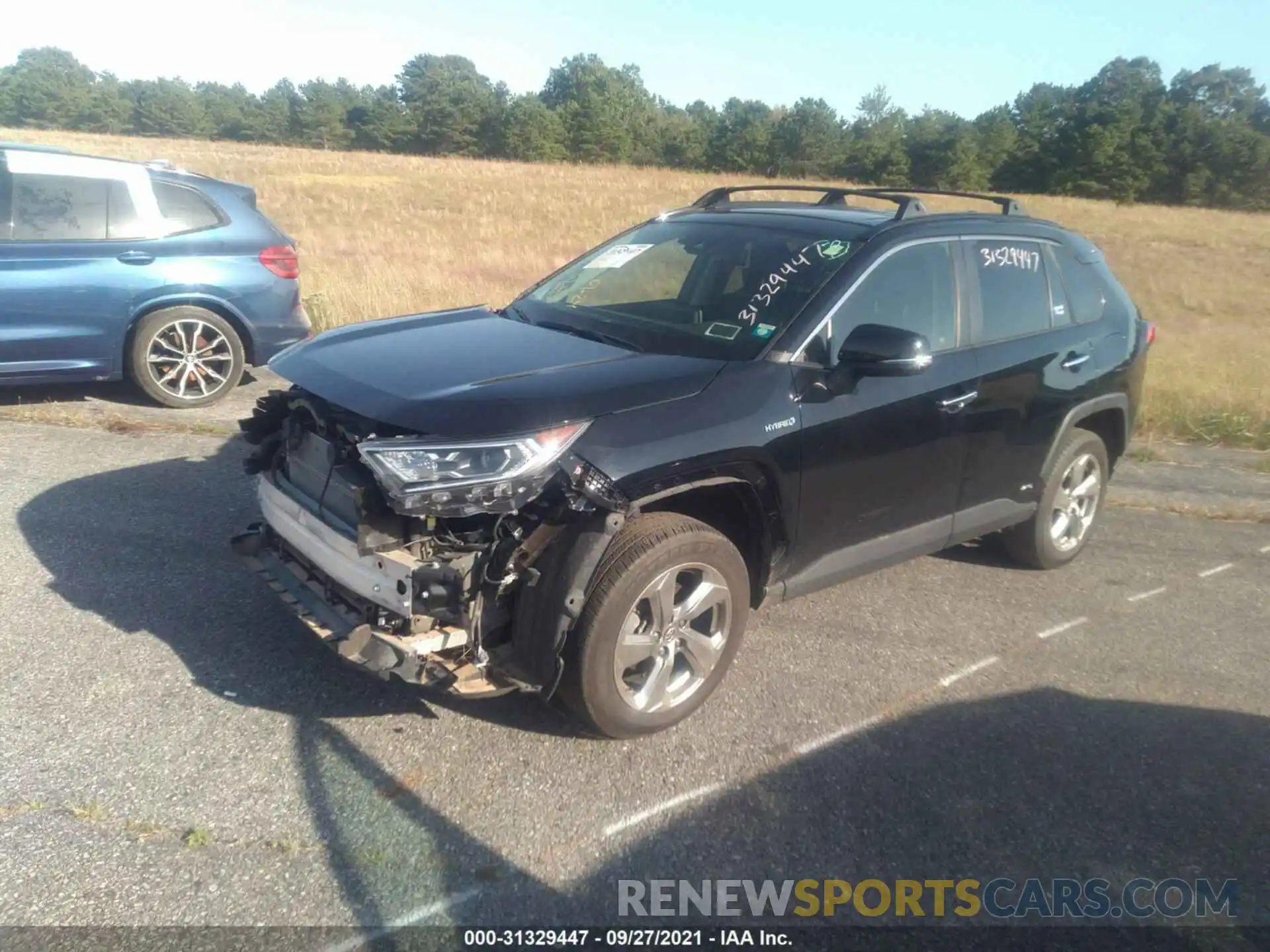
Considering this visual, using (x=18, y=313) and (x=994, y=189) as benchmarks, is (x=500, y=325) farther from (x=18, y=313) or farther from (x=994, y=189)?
(x=994, y=189)

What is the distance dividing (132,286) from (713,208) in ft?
14.3

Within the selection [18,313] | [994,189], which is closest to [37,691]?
[18,313]

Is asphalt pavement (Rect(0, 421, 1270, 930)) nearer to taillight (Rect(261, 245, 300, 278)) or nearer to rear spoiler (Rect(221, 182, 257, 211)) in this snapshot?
taillight (Rect(261, 245, 300, 278))

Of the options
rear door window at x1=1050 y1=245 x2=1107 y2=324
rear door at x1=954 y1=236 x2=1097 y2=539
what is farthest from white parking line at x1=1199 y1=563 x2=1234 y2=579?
rear door window at x1=1050 y1=245 x2=1107 y2=324

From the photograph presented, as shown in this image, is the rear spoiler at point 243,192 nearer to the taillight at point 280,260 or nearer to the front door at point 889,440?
the taillight at point 280,260

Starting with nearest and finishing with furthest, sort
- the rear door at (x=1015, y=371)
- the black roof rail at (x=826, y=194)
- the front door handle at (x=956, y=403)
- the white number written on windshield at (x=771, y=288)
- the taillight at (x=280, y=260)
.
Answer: the white number written on windshield at (x=771, y=288)
the front door handle at (x=956, y=403)
the rear door at (x=1015, y=371)
the black roof rail at (x=826, y=194)
the taillight at (x=280, y=260)

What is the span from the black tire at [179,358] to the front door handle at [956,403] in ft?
17.8

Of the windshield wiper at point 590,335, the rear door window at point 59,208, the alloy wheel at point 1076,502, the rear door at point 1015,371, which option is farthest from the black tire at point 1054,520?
the rear door window at point 59,208

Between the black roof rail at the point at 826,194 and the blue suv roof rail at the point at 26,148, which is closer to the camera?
the black roof rail at the point at 826,194

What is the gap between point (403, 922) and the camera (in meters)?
2.69

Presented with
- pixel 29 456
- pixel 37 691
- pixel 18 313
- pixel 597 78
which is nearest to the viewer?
pixel 37 691

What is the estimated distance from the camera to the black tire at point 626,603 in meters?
3.29

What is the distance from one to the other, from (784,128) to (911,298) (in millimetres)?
74085

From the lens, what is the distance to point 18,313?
22.2 feet
